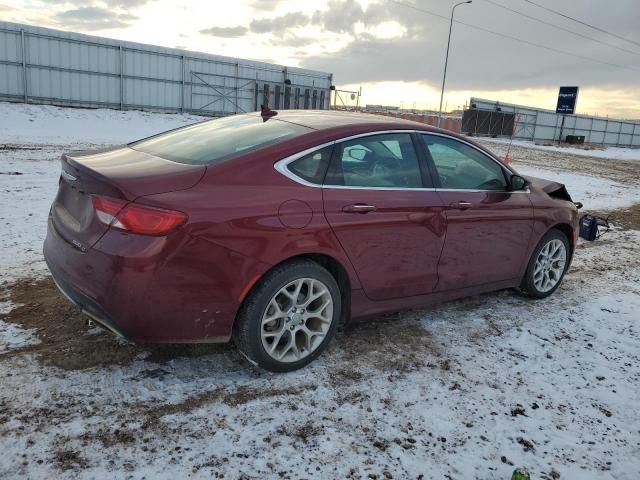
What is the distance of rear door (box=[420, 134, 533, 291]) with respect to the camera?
3963mm

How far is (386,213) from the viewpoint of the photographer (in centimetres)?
351

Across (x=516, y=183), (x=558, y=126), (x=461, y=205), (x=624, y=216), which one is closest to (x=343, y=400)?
(x=461, y=205)

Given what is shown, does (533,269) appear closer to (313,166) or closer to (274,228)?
(313,166)

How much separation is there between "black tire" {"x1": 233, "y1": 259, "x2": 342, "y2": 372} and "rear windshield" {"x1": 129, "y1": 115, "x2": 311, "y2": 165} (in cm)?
77

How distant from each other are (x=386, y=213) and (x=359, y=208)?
0.79ft

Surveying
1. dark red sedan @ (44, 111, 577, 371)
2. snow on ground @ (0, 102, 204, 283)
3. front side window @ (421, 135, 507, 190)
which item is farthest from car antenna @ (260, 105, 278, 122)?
snow on ground @ (0, 102, 204, 283)

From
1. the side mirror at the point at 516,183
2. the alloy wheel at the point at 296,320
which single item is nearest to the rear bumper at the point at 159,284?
the alloy wheel at the point at 296,320

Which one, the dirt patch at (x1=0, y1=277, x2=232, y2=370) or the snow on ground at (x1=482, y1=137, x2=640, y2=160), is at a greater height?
the snow on ground at (x1=482, y1=137, x2=640, y2=160)

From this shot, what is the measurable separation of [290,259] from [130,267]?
92cm

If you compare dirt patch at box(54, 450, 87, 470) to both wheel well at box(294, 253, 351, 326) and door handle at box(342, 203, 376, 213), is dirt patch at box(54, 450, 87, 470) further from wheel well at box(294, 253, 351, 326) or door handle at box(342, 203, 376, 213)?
door handle at box(342, 203, 376, 213)

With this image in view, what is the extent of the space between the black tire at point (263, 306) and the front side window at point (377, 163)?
23.1 inches

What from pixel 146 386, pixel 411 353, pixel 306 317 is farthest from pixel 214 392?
pixel 411 353

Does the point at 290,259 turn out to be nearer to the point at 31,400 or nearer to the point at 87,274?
the point at 87,274

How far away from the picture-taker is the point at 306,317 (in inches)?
129
